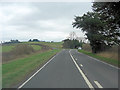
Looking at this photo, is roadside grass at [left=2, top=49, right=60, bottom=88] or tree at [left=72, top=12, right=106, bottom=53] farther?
tree at [left=72, top=12, right=106, bottom=53]

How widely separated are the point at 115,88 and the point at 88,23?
42101 mm

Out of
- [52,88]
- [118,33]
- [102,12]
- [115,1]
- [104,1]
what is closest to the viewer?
[52,88]

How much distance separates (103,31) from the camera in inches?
1959

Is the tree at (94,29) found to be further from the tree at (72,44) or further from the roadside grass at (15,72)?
the tree at (72,44)

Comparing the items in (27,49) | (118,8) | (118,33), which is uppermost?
(118,8)

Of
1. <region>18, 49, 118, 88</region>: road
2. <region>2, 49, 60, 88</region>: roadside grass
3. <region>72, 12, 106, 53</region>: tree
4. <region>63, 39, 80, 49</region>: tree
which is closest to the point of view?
<region>18, 49, 118, 88</region>: road

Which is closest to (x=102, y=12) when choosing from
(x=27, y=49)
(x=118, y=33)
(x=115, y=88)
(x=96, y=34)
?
(x=118, y=33)

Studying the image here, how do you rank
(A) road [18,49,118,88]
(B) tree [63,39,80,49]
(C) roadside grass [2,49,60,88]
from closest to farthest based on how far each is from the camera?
(A) road [18,49,118,88]
(C) roadside grass [2,49,60,88]
(B) tree [63,39,80,49]


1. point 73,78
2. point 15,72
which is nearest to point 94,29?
point 15,72

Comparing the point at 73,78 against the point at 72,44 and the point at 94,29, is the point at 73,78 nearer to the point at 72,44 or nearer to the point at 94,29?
the point at 94,29

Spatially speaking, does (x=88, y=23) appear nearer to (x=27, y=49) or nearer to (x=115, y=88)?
(x=27, y=49)

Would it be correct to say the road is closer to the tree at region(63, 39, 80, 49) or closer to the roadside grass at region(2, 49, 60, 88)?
the roadside grass at region(2, 49, 60, 88)

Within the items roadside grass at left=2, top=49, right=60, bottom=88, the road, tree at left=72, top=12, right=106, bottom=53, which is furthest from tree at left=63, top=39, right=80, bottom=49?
the road

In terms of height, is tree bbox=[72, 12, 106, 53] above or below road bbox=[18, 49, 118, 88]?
above
